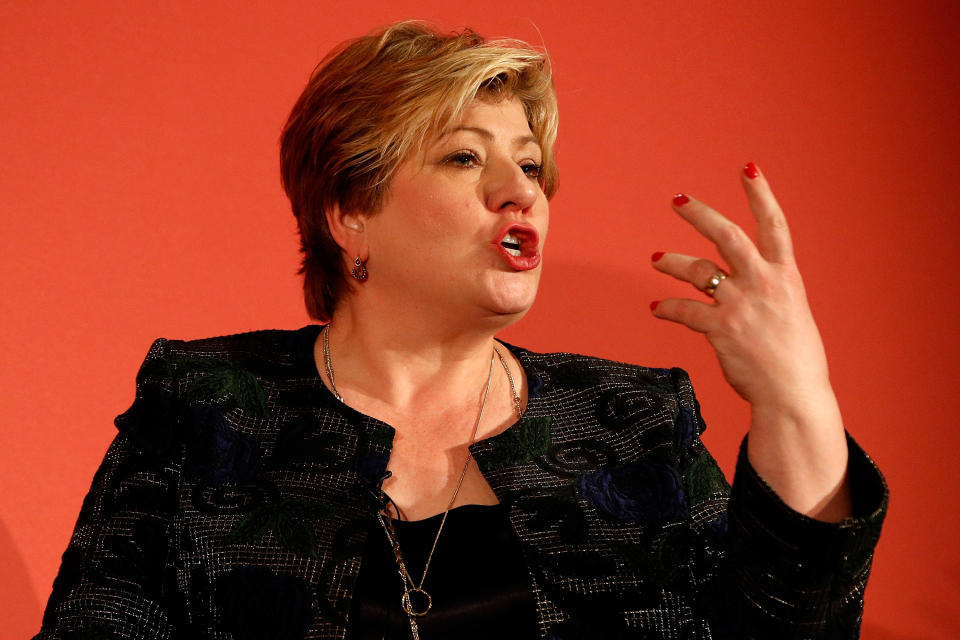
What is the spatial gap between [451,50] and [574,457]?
0.59 metres

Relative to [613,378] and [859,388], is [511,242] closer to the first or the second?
[613,378]

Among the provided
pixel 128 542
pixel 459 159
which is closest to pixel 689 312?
pixel 459 159

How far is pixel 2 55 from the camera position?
1.68 meters

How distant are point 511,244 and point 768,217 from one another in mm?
411

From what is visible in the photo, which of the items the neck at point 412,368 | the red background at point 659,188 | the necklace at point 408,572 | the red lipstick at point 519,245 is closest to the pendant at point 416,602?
the necklace at point 408,572

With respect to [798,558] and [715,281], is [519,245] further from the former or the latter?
[798,558]

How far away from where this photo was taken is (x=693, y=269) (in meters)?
0.98

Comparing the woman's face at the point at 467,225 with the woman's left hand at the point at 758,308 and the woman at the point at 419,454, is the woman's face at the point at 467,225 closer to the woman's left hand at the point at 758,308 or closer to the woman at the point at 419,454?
the woman at the point at 419,454

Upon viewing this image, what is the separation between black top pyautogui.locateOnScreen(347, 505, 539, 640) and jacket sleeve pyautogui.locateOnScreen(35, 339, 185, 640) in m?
0.26

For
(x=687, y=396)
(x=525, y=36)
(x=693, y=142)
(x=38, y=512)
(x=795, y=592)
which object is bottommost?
(x=38, y=512)

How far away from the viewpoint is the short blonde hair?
1338mm

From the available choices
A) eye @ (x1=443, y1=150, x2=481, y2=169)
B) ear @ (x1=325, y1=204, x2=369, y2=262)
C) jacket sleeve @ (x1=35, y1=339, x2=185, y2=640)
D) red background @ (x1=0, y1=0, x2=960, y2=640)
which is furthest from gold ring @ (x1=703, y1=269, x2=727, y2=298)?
red background @ (x1=0, y1=0, x2=960, y2=640)

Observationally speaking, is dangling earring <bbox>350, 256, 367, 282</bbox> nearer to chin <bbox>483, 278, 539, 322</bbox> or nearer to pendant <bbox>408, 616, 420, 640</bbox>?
chin <bbox>483, 278, 539, 322</bbox>

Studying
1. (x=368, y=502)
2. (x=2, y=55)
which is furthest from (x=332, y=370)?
(x=2, y=55)
